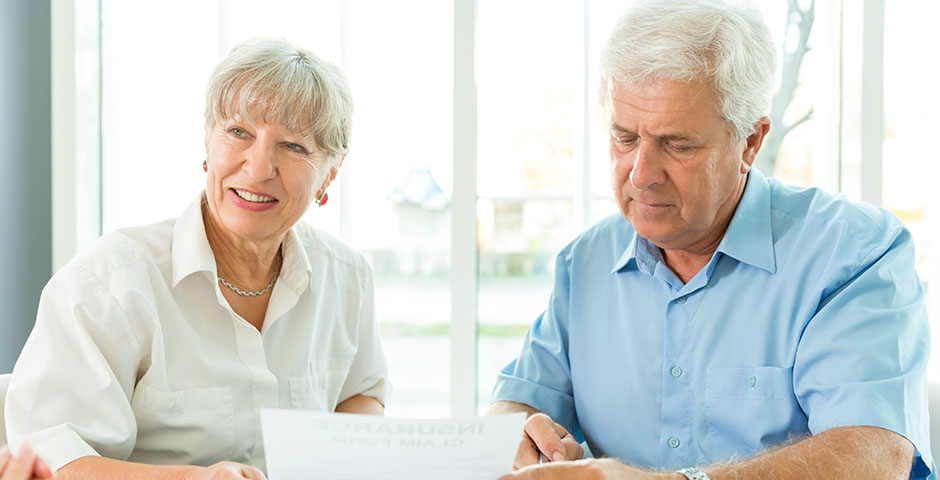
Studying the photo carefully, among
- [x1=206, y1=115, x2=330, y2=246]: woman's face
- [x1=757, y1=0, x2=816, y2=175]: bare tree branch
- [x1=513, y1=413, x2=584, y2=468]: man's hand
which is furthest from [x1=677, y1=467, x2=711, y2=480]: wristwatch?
[x1=757, y1=0, x2=816, y2=175]: bare tree branch

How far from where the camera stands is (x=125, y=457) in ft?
4.67

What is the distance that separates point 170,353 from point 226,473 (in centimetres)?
37

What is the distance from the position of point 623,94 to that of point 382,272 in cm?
158

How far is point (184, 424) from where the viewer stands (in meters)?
1.49

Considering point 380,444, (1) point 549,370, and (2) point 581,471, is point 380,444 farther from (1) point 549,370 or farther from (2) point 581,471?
(1) point 549,370

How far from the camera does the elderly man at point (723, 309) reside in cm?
136

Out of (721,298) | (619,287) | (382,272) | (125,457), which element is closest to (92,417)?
(125,457)

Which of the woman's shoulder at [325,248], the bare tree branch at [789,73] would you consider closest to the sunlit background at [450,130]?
the bare tree branch at [789,73]

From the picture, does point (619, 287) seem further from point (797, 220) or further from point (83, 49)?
point (83, 49)

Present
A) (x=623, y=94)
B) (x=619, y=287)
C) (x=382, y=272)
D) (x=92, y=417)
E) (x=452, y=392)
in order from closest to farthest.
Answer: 1. (x=92, y=417)
2. (x=623, y=94)
3. (x=619, y=287)
4. (x=452, y=392)
5. (x=382, y=272)

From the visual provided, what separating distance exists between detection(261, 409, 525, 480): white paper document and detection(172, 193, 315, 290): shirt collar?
549 millimetres

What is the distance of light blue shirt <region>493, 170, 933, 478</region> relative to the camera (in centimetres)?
139

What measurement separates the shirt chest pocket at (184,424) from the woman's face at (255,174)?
309mm

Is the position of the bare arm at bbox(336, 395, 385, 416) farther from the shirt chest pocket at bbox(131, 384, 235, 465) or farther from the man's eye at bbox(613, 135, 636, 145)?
the man's eye at bbox(613, 135, 636, 145)
